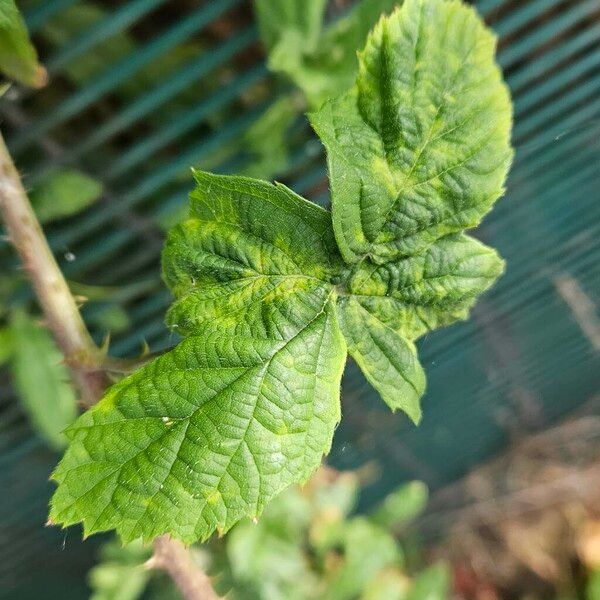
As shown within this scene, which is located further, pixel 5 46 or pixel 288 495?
pixel 288 495

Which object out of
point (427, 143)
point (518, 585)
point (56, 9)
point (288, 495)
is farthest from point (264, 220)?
point (518, 585)

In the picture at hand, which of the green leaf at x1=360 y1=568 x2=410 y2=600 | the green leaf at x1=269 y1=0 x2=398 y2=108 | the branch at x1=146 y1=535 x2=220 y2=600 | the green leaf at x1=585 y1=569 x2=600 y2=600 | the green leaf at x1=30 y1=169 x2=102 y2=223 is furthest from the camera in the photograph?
the green leaf at x1=585 y1=569 x2=600 y2=600

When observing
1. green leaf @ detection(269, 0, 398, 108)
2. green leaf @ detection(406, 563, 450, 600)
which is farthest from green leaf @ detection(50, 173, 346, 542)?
green leaf @ detection(406, 563, 450, 600)

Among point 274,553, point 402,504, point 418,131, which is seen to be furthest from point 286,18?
point 402,504

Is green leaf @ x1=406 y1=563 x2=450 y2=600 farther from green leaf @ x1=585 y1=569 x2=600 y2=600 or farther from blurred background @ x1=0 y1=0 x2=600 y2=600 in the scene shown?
green leaf @ x1=585 y1=569 x2=600 y2=600

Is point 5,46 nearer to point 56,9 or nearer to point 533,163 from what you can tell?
point 56,9

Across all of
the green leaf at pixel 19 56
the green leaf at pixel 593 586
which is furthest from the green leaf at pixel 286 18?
the green leaf at pixel 593 586
